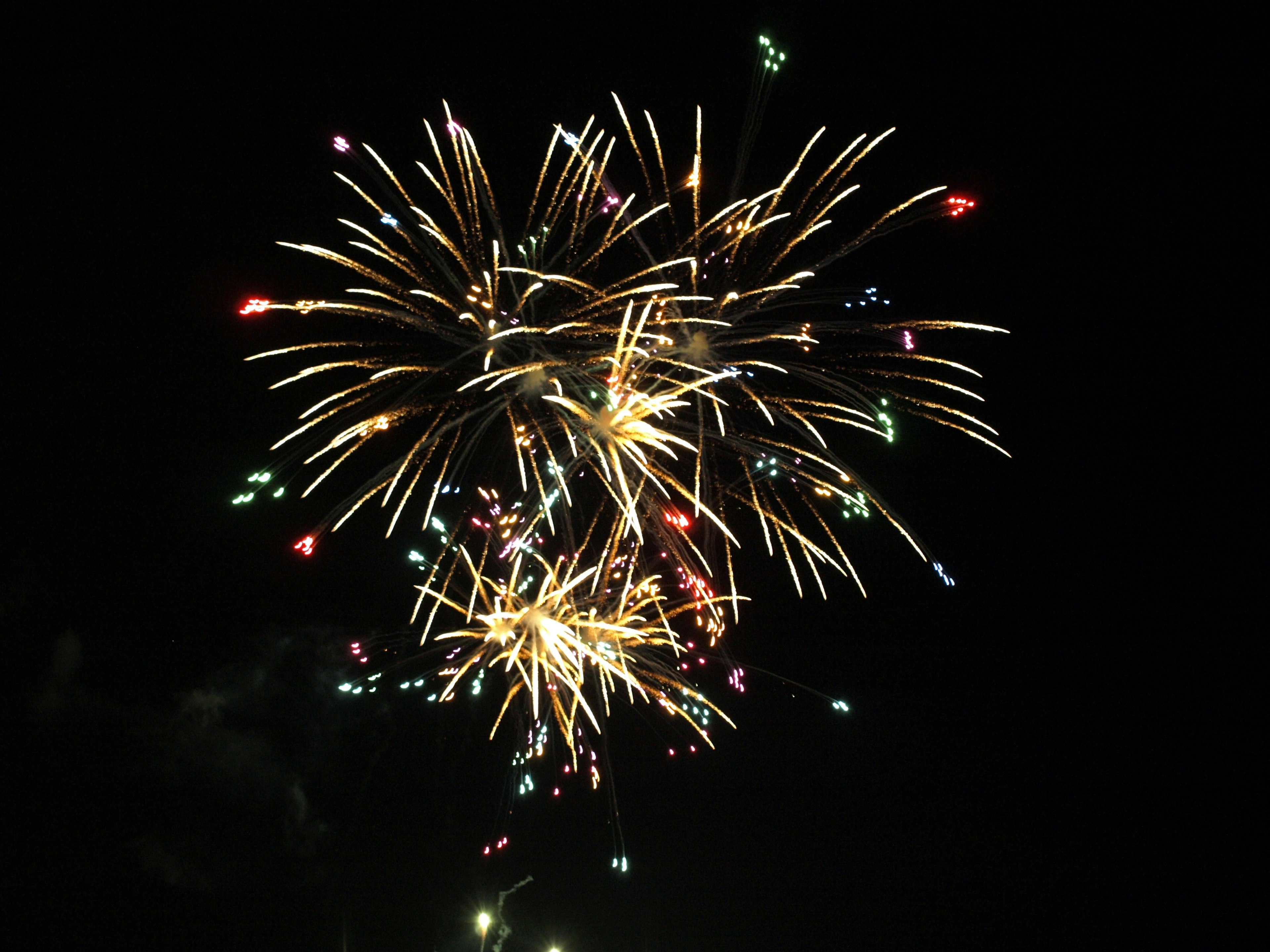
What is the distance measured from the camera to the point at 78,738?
31.7 ft

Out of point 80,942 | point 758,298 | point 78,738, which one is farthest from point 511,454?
point 80,942

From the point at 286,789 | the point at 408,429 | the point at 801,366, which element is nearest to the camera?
the point at 801,366

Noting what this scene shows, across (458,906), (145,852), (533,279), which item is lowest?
(458,906)

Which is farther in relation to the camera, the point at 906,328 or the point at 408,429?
the point at 408,429

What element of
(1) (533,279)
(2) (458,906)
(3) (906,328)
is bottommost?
(2) (458,906)

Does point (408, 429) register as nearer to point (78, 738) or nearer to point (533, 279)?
point (533, 279)

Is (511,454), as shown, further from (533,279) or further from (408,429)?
(533,279)

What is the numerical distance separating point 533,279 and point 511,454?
1.96 meters

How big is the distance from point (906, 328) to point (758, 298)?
5.25 ft

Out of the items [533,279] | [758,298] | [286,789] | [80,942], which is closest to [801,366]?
[758,298]

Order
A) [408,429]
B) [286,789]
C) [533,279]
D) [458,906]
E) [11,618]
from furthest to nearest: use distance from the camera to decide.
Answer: [458,906], [286,789], [11,618], [408,429], [533,279]

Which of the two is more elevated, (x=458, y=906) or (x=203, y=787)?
(x=203, y=787)

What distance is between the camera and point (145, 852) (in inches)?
395

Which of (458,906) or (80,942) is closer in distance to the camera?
(80,942)
